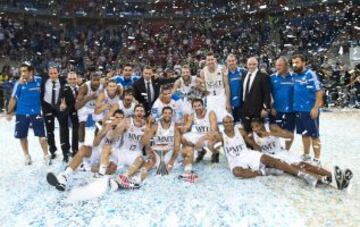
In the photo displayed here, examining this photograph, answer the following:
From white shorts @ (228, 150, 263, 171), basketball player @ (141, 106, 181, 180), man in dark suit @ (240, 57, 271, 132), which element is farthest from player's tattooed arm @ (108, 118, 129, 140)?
man in dark suit @ (240, 57, 271, 132)

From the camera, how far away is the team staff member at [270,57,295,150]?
757cm

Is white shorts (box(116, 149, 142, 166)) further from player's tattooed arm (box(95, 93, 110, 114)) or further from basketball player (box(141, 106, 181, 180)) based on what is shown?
player's tattooed arm (box(95, 93, 110, 114))

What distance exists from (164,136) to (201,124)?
75 centimetres

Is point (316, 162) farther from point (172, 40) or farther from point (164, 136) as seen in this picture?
point (172, 40)

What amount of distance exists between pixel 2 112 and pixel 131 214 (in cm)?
1572

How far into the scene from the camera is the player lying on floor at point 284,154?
637 cm

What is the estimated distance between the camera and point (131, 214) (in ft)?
18.4

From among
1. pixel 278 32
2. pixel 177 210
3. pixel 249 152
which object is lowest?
pixel 177 210

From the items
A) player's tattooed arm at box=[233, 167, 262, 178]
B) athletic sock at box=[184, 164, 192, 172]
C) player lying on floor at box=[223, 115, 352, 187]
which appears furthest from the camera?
athletic sock at box=[184, 164, 192, 172]

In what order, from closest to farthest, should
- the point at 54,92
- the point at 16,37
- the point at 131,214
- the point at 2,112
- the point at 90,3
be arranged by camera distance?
1. the point at 131,214
2. the point at 54,92
3. the point at 2,112
4. the point at 16,37
5. the point at 90,3

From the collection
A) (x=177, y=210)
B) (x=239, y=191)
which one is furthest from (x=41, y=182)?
(x=239, y=191)

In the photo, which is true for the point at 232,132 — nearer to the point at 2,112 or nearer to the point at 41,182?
the point at 41,182

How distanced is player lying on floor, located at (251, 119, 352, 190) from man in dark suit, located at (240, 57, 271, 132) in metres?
0.22

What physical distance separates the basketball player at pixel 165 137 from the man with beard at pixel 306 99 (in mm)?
2054
